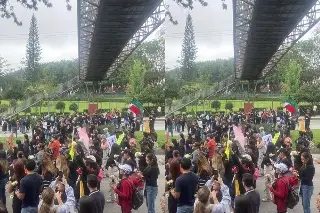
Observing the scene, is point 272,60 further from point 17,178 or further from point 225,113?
point 17,178

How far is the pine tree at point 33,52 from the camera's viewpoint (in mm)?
18297

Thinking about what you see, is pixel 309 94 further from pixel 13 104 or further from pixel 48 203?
pixel 48 203

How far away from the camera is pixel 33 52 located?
64.7 feet

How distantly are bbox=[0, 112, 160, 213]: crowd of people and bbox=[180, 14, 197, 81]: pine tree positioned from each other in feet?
7.11

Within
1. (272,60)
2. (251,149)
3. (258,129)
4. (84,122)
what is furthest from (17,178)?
(272,60)

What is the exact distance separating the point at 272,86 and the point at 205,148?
6438 millimetres

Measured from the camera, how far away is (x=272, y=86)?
19.4 metres

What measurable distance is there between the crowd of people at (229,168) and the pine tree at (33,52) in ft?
21.6

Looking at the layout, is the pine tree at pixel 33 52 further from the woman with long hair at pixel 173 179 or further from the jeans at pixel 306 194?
the jeans at pixel 306 194

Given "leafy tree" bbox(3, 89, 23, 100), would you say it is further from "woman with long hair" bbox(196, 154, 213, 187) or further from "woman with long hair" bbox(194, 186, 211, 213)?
"woman with long hair" bbox(194, 186, 211, 213)

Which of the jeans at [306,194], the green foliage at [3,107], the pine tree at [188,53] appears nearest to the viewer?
the jeans at [306,194]

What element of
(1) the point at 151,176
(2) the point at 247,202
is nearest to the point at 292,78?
(1) the point at 151,176

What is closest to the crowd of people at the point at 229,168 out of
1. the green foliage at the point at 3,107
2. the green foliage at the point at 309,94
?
the green foliage at the point at 309,94

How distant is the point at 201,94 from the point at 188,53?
58.9 inches
